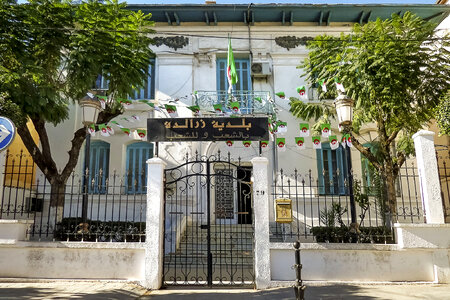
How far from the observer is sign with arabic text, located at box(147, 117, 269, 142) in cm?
767

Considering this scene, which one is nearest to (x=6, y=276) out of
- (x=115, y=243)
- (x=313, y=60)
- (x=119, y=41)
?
(x=115, y=243)

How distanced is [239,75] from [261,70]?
3.41 feet

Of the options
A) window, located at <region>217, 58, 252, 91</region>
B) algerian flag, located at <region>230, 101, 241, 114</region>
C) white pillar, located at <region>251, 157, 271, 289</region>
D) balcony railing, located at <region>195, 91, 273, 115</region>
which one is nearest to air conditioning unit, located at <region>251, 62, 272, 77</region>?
window, located at <region>217, 58, 252, 91</region>

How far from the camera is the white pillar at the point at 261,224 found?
662 centimetres

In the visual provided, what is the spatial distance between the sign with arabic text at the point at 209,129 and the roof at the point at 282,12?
7.96 metres

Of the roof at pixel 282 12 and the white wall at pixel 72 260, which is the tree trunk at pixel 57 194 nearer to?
the white wall at pixel 72 260

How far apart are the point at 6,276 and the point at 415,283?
8095mm

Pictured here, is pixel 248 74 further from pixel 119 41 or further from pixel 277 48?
pixel 119 41

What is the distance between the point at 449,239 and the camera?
6.77m

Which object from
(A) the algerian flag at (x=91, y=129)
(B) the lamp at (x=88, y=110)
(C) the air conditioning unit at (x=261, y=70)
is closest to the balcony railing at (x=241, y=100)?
(C) the air conditioning unit at (x=261, y=70)

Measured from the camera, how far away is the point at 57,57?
30.9 feet

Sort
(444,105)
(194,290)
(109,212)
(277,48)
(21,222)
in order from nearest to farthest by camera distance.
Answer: (194,290), (21,222), (444,105), (109,212), (277,48)

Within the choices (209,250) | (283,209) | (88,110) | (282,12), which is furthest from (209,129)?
(282,12)

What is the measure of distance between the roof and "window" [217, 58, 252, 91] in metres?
1.66
